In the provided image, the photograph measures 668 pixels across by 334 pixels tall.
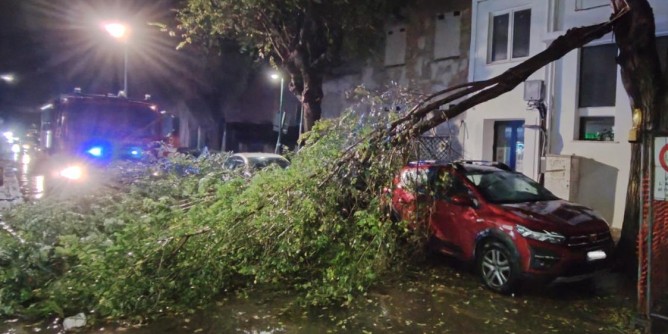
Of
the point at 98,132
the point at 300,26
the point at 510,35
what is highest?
the point at 300,26

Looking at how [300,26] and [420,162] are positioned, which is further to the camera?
[300,26]

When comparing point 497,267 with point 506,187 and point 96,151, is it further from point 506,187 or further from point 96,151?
point 96,151

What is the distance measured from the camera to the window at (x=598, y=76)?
10.6 metres

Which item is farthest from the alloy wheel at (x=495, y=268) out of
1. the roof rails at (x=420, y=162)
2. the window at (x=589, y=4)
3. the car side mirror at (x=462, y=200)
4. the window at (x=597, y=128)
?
the window at (x=589, y=4)

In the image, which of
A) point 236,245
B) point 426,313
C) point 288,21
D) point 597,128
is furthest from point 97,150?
point 597,128

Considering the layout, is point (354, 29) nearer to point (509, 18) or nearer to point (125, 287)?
point (509, 18)

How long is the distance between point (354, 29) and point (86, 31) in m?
22.2

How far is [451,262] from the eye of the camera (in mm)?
7625

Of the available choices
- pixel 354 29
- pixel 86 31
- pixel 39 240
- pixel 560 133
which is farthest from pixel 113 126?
pixel 86 31

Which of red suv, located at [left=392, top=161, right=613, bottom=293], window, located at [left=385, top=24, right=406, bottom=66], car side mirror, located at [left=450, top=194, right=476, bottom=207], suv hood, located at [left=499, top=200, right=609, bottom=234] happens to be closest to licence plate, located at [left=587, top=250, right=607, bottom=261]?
red suv, located at [left=392, top=161, right=613, bottom=293]

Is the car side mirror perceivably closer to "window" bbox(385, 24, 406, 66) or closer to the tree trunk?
the tree trunk

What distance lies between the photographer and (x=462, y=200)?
670 cm

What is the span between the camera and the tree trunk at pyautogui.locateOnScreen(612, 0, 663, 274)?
6484 mm

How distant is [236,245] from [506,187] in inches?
153
